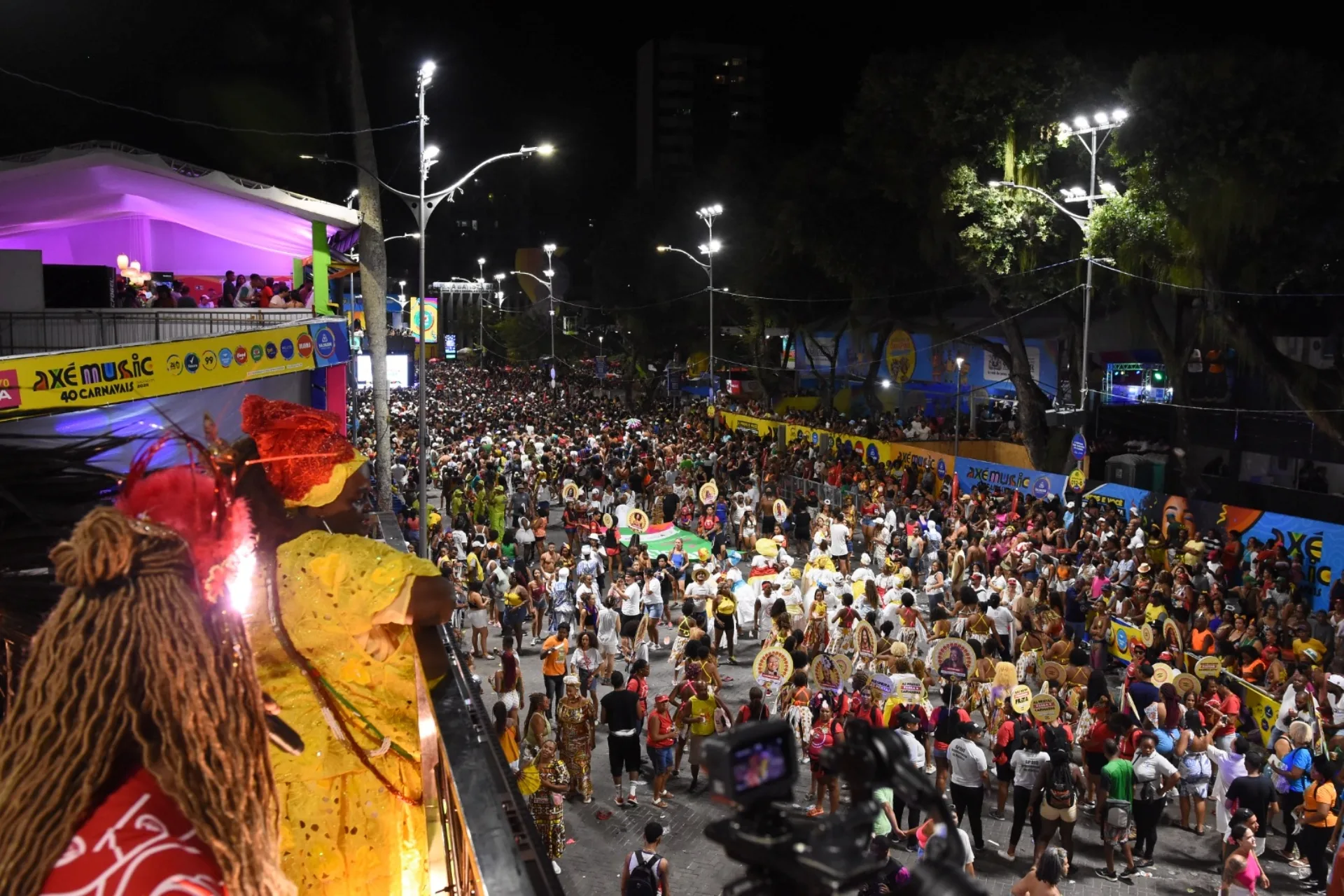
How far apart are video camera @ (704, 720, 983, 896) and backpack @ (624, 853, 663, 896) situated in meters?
6.36

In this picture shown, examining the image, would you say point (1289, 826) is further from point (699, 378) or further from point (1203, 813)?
point (699, 378)

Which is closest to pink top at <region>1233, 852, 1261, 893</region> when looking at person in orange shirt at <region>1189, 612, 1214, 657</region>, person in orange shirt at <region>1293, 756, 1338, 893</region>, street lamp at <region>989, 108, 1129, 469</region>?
person in orange shirt at <region>1293, 756, 1338, 893</region>

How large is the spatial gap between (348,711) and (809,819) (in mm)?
2115

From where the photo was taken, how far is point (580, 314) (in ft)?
273

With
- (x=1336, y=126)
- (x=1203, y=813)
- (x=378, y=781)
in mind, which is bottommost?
(x=1203, y=813)

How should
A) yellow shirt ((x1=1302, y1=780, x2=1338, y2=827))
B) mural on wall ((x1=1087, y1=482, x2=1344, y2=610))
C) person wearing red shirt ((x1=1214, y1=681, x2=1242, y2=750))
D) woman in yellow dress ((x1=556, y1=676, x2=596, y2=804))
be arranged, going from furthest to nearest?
mural on wall ((x1=1087, y1=482, x2=1344, y2=610)) < woman in yellow dress ((x1=556, y1=676, x2=596, y2=804)) < person wearing red shirt ((x1=1214, y1=681, x2=1242, y2=750)) < yellow shirt ((x1=1302, y1=780, x2=1338, y2=827))

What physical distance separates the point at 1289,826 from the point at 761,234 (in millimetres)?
34887

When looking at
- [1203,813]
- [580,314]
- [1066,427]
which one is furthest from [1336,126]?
[580,314]

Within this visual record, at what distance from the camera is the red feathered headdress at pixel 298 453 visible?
13.4ft

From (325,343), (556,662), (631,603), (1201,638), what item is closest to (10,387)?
(325,343)

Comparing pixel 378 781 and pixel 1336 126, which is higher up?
pixel 1336 126

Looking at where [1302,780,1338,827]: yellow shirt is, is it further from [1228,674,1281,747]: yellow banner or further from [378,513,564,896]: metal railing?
[378,513,564,896]: metal railing

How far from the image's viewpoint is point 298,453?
409cm

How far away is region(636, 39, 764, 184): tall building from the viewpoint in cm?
11925
